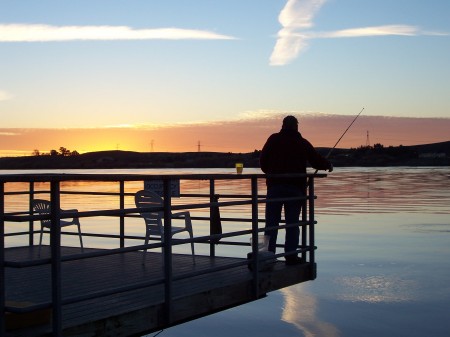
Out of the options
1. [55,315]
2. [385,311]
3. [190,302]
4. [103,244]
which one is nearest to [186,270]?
[190,302]

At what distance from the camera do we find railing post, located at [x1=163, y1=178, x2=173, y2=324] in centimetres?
602

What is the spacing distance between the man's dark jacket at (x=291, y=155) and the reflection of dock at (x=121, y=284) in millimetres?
373

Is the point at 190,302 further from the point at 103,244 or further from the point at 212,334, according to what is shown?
the point at 103,244

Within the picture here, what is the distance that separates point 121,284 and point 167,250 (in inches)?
48.4

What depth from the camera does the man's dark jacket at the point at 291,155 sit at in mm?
8367

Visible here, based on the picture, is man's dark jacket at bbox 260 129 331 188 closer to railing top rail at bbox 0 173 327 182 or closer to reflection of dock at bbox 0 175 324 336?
railing top rail at bbox 0 173 327 182

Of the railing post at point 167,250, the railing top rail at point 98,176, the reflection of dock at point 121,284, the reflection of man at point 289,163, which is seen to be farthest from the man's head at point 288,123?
the railing post at point 167,250

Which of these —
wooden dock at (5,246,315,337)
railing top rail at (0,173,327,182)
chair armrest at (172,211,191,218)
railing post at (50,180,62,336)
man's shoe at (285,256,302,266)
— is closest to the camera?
railing top rail at (0,173,327,182)

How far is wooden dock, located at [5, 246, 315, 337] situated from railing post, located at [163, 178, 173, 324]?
0.05 meters

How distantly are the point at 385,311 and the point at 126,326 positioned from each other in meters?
6.22

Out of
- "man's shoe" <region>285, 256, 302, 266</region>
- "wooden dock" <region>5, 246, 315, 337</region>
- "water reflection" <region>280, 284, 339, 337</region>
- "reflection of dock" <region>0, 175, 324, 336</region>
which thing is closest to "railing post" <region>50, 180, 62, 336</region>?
"reflection of dock" <region>0, 175, 324, 336</region>

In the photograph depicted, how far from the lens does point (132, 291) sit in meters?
6.69

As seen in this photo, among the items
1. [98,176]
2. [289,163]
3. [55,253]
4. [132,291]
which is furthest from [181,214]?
[55,253]

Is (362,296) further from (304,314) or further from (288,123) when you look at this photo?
(288,123)
